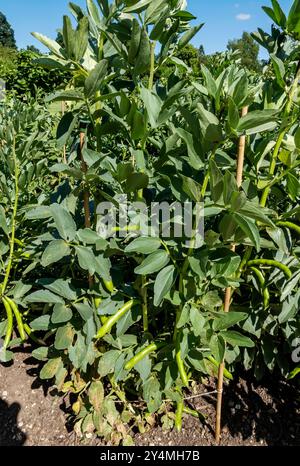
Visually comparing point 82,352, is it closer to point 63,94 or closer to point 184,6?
point 63,94

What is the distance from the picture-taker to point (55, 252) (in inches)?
43.5

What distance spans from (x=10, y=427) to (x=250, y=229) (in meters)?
1.27

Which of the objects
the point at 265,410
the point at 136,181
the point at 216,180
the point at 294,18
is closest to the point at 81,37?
the point at 136,181

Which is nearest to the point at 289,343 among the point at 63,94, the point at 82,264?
the point at 82,264

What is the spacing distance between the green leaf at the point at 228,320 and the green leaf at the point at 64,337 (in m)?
0.45

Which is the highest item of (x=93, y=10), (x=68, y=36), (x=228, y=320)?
(x=93, y=10)

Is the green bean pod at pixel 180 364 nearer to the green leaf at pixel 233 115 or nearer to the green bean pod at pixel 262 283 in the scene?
the green bean pod at pixel 262 283

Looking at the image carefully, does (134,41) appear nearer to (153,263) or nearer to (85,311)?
(153,263)

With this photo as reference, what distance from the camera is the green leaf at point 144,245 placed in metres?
1.04

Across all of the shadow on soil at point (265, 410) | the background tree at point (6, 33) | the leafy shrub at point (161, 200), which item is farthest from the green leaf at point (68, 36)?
the background tree at point (6, 33)

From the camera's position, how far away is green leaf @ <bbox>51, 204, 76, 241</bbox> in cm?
113

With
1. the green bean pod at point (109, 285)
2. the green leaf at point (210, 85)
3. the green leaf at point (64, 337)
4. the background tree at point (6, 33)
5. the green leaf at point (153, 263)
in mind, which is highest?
the background tree at point (6, 33)

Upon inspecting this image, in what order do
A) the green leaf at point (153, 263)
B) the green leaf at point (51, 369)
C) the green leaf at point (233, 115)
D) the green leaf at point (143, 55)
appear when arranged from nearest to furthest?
the green leaf at point (233, 115), the green leaf at point (143, 55), the green leaf at point (153, 263), the green leaf at point (51, 369)
